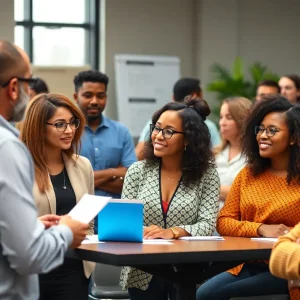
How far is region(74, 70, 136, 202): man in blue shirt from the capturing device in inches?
233

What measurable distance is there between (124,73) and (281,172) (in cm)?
689

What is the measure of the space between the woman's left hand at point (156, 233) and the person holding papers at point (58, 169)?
369mm

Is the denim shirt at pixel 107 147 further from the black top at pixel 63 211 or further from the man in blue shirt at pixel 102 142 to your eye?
the black top at pixel 63 211

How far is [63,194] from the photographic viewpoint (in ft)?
14.5

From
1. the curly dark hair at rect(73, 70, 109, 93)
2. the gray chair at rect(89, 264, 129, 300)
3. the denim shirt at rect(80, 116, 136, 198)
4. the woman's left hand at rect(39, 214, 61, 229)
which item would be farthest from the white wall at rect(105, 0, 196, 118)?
the woman's left hand at rect(39, 214, 61, 229)

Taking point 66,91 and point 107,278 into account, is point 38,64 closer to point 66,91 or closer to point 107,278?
point 66,91

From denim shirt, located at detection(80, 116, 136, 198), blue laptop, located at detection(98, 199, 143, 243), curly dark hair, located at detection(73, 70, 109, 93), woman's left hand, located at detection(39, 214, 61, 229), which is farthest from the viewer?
curly dark hair, located at detection(73, 70, 109, 93)

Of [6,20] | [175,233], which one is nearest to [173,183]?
[175,233]

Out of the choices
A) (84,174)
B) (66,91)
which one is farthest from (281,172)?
(66,91)

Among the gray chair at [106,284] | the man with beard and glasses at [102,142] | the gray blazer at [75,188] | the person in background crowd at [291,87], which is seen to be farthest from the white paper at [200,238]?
the person in background crowd at [291,87]

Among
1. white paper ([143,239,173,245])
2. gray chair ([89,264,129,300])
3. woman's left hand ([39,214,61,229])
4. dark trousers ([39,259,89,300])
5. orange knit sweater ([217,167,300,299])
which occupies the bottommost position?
gray chair ([89,264,129,300])

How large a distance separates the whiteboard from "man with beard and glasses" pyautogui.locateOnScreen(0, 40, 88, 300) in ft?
27.0

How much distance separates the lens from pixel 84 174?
4590 mm

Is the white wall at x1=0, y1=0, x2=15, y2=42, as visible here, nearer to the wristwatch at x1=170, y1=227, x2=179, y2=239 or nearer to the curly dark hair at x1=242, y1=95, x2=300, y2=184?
the curly dark hair at x1=242, y1=95, x2=300, y2=184
